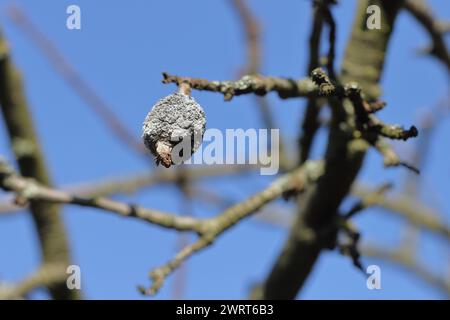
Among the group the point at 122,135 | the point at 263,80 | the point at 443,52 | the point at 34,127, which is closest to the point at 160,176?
the point at 122,135

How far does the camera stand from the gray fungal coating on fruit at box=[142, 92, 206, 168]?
3.89 feet

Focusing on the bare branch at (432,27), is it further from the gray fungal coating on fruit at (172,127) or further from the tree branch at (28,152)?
the gray fungal coating on fruit at (172,127)

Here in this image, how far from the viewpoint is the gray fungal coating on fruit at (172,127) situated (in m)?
1.19

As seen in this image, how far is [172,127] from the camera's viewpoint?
119 centimetres

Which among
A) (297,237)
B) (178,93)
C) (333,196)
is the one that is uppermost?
(178,93)

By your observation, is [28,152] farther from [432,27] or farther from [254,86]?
[432,27]

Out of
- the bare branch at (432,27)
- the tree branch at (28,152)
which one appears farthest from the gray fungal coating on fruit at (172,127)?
the bare branch at (432,27)

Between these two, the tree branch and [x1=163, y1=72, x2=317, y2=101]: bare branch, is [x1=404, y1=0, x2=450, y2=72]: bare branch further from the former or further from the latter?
the tree branch

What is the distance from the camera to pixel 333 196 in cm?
190

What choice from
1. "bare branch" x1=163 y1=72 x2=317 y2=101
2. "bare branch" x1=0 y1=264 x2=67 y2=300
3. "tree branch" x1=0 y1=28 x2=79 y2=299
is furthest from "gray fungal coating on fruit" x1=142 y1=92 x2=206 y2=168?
"tree branch" x1=0 y1=28 x2=79 y2=299

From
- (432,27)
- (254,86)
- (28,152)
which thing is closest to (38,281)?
(28,152)

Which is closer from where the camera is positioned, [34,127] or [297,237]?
[297,237]

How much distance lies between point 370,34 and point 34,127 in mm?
1040

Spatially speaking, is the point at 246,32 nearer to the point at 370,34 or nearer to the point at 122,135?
the point at 122,135
